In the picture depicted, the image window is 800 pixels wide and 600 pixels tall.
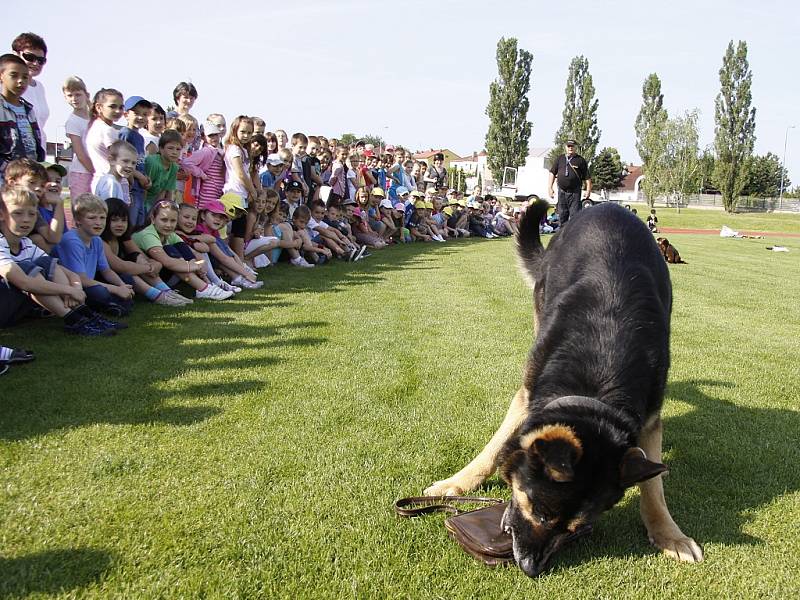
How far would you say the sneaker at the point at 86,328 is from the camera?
5578 mm

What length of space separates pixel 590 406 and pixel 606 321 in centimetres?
69

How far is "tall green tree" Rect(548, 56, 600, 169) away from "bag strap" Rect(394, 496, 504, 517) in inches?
2620

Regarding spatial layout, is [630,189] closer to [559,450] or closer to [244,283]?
[244,283]

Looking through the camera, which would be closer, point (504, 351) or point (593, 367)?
point (593, 367)

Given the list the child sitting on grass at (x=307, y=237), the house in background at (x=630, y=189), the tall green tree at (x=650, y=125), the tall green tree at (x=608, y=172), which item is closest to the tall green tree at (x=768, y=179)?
the house in background at (x=630, y=189)

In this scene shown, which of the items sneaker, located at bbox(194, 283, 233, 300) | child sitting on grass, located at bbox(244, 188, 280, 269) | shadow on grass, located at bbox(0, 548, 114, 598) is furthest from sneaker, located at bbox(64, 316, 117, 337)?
child sitting on grass, located at bbox(244, 188, 280, 269)

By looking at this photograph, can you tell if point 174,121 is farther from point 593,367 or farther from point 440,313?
point 593,367

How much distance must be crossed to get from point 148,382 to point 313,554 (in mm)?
2505

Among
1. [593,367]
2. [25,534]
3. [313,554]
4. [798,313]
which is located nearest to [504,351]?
[593,367]

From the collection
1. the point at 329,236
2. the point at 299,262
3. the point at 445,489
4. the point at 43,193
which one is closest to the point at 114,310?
the point at 43,193

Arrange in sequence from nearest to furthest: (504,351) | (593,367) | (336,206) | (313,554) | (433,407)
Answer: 1. (313,554)
2. (593,367)
3. (433,407)
4. (504,351)
5. (336,206)

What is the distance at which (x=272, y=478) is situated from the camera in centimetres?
312

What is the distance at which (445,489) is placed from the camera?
122 inches

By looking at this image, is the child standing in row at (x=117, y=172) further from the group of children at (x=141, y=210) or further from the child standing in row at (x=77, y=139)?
the child standing in row at (x=77, y=139)
